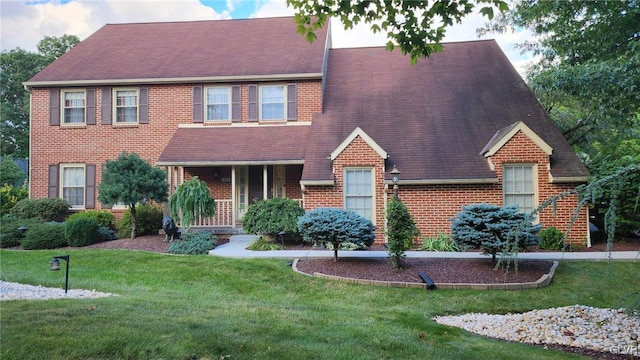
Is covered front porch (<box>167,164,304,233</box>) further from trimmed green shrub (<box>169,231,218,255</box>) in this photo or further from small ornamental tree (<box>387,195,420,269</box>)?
small ornamental tree (<box>387,195,420,269</box>)

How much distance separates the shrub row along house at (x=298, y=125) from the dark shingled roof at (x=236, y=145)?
6cm

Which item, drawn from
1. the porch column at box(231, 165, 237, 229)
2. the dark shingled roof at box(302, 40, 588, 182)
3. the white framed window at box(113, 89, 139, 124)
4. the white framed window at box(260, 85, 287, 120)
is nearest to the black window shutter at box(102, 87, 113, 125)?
the white framed window at box(113, 89, 139, 124)

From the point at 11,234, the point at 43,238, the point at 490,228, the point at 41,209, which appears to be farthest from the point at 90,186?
the point at 490,228

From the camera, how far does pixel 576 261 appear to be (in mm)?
10195

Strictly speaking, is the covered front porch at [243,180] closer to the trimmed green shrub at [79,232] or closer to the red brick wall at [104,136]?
the red brick wall at [104,136]

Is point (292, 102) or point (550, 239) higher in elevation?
point (292, 102)

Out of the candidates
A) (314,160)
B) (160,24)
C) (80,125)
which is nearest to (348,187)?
(314,160)

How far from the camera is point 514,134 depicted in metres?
12.8

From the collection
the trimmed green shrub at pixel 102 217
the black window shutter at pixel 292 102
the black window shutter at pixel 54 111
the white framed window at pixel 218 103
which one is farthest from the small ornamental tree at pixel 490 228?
the black window shutter at pixel 54 111

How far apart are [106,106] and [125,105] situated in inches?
28.4

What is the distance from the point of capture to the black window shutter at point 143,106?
16625 mm

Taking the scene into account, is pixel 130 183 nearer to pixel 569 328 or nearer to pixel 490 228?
pixel 490 228

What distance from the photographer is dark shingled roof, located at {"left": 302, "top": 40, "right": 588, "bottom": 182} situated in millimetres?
13250

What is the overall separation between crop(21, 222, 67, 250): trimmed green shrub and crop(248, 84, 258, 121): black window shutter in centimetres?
746
